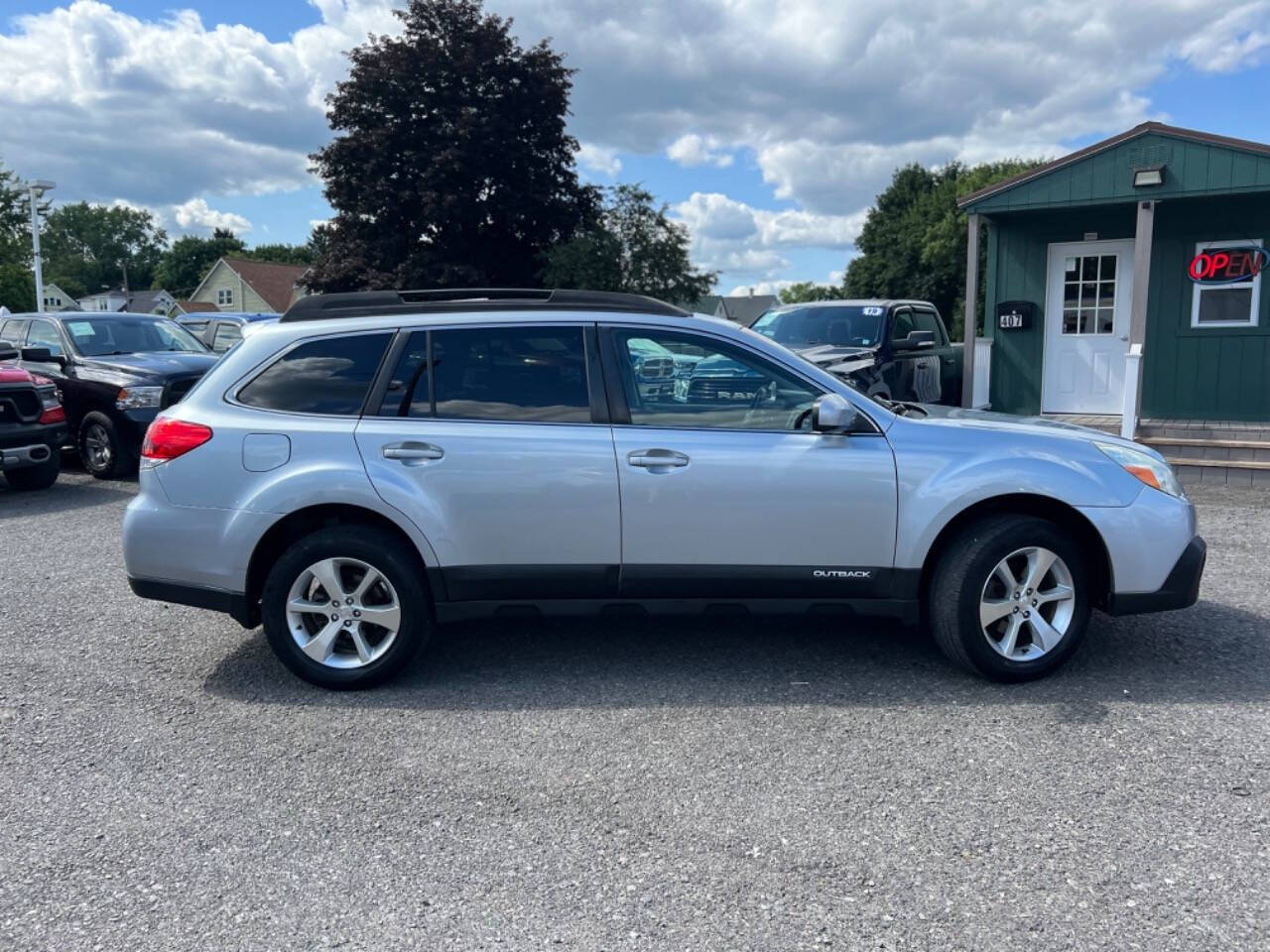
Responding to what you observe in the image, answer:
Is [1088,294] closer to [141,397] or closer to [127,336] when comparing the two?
[141,397]

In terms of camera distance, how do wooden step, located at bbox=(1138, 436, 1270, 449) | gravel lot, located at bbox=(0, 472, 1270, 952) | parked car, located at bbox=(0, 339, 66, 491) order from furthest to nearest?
wooden step, located at bbox=(1138, 436, 1270, 449) < parked car, located at bbox=(0, 339, 66, 491) < gravel lot, located at bbox=(0, 472, 1270, 952)

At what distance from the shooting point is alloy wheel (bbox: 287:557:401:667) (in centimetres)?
448

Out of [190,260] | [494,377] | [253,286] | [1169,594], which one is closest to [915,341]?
[1169,594]

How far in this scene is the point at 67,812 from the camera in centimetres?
352

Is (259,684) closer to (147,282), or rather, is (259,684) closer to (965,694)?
(965,694)

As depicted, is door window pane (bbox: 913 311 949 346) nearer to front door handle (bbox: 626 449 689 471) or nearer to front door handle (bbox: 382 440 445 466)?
front door handle (bbox: 626 449 689 471)

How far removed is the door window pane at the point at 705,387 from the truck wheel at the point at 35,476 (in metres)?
7.88

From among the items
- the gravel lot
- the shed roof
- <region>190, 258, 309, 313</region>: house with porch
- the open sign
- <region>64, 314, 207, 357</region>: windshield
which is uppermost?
<region>190, 258, 309, 313</region>: house with porch

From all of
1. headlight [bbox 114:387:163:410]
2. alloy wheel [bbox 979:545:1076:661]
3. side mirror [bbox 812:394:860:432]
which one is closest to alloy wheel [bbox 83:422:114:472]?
headlight [bbox 114:387:163:410]

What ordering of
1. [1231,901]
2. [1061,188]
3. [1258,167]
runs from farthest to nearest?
[1061,188] → [1258,167] → [1231,901]

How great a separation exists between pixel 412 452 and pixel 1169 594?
340 cm

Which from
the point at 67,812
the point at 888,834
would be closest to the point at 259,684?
the point at 67,812

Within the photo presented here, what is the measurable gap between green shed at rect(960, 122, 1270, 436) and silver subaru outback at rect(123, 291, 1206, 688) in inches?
289

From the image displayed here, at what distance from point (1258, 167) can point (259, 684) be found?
36.0ft
